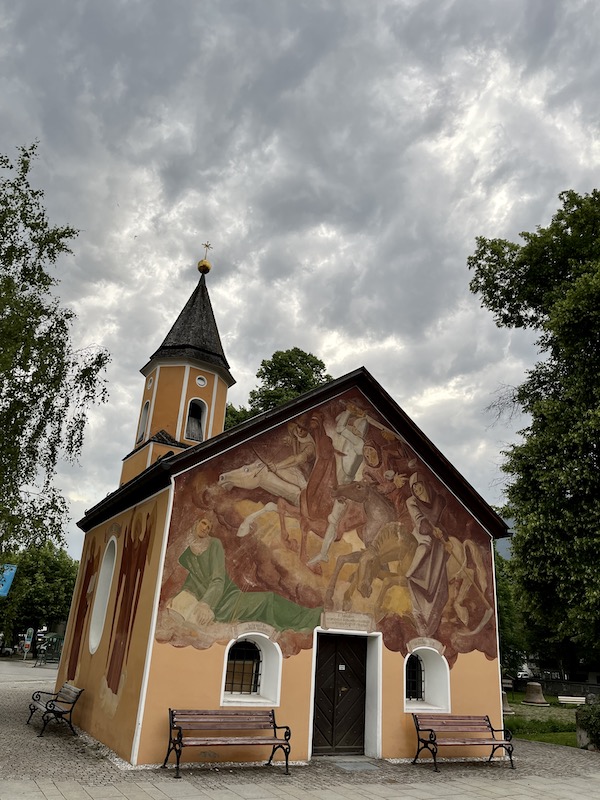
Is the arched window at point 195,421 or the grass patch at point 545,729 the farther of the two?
the arched window at point 195,421

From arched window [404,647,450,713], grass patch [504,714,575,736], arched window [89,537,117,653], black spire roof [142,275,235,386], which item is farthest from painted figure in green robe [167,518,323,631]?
grass patch [504,714,575,736]

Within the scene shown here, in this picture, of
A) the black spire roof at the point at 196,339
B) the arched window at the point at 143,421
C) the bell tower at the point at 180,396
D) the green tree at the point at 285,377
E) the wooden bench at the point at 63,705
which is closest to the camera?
the wooden bench at the point at 63,705

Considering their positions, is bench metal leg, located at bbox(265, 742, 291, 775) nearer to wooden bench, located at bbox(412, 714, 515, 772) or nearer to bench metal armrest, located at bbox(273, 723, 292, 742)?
bench metal armrest, located at bbox(273, 723, 292, 742)

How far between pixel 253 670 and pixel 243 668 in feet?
0.72

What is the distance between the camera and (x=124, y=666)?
11117 mm

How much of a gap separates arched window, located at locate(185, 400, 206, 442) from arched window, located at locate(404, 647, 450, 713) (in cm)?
966

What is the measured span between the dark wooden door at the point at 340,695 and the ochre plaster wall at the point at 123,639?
3.78m

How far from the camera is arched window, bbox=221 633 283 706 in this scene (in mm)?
11219

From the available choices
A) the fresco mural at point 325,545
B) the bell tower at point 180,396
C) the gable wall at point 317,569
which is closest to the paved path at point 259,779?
the gable wall at point 317,569

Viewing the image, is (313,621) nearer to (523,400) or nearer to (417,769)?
(417,769)

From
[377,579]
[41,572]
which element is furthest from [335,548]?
[41,572]

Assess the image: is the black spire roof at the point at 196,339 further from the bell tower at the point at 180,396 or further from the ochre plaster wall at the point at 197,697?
the ochre plaster wall at the point at 197,697

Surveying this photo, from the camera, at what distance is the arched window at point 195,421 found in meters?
19.5

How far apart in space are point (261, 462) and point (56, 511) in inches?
198
